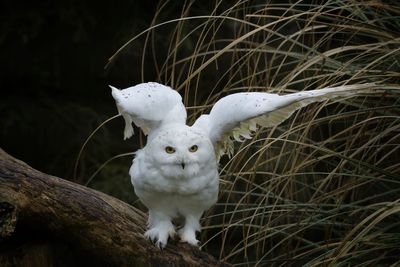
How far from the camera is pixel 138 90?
208 centimetres

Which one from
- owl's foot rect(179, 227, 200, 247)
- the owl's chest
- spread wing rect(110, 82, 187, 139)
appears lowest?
owl's foot rect(179, 227, 200, 247)

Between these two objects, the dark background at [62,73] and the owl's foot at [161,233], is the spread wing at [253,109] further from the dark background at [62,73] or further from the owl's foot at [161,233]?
the dark background at [62,73]

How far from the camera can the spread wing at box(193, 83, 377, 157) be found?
196 cm

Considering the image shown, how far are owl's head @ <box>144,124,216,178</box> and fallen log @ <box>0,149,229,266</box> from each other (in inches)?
10.3

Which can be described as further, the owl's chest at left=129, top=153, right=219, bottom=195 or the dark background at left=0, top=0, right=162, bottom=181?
the dark background at left=0, top=0, right=162, bottom=181

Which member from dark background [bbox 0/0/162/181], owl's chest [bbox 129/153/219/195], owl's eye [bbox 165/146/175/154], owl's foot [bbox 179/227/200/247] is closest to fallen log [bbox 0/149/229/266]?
owl's foot [bbox 179/227/200/247]

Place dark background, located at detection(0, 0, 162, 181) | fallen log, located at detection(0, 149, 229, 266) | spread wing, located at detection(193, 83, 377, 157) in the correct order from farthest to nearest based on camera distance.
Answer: dark background, located at detection(0, 0, 162, 181) < fallen log, located at detection(0, 149, 229, 266) < spread wing, located at detection(193, 83, 377, 157)

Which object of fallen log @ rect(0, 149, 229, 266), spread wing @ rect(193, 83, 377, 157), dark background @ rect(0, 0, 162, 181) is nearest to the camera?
spread wing @ rect(193, 83, 377, 157)

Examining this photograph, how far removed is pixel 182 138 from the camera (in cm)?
200

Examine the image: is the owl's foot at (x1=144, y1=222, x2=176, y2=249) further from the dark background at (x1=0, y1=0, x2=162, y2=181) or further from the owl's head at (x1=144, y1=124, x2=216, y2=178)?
the dark background at (x1=0, y1=0, x2=162, y2=181)

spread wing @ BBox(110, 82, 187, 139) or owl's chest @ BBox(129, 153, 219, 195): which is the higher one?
spread wing @ BBox(110, 82, 187, 139)

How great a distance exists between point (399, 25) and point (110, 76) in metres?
1.94

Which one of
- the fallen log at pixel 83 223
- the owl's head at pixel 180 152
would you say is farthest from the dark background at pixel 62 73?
the owl's head at pixel 180 152

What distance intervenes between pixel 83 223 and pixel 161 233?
0.22 metres
